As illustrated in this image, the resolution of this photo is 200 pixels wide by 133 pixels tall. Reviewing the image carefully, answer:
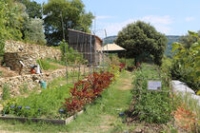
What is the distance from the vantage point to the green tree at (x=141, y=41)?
33.7 metres

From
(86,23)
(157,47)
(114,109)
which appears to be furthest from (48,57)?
(86,23)

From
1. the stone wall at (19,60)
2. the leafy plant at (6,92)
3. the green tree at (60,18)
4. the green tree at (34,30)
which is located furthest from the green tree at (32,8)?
the leafy plant at (6,92)

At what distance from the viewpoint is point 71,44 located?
1040 inches

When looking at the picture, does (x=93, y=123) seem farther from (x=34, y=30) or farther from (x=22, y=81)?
(x=34, y=30)

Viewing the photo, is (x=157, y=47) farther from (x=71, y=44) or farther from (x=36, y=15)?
(x=36, y=15)

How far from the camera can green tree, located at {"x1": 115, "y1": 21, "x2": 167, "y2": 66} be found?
110 ft

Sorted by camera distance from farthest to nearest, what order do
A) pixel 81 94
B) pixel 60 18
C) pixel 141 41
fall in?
pixel 60 18, pixel 141 41, pixel 81 94

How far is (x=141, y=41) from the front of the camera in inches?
1350

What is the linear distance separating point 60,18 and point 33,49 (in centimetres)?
1859

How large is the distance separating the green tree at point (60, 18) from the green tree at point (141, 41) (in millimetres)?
6216

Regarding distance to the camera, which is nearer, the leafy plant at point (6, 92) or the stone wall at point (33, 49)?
the leafy plant at point (6, 92)

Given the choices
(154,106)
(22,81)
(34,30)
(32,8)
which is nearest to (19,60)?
(22,81)

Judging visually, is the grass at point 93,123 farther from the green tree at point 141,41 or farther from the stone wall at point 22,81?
the green tree at point 141,41

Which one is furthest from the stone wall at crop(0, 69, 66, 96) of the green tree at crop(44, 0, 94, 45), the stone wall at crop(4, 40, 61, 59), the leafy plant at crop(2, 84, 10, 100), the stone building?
the green tree at crop(44, 0, 94, 45)
